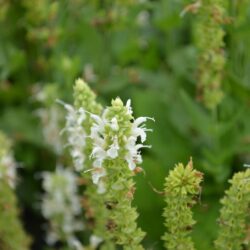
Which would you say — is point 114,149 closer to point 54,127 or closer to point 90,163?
point 90,163

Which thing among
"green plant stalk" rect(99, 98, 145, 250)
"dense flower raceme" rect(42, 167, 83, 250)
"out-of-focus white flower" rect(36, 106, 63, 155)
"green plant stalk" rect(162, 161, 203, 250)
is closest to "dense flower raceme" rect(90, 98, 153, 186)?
"green plant stalk" rect(99, 98, 145, 250)

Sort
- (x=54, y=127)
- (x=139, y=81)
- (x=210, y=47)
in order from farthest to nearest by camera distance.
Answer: (x=139, y=81)
(x=54, y=127)
(x=210, y=47)

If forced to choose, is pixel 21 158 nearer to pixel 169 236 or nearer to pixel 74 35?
pixel 74 35

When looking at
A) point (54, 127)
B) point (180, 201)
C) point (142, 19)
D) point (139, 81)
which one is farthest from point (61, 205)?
point (142, 19)

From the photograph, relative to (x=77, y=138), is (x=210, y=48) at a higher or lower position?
higher

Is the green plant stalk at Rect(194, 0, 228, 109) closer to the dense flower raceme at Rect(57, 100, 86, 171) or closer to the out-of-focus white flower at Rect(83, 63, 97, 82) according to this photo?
the dense flower raceme at Rect(57, 100, 86, 171)

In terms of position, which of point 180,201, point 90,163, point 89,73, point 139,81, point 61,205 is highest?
point 139,81

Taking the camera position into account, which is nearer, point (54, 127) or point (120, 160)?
point (120, 160)

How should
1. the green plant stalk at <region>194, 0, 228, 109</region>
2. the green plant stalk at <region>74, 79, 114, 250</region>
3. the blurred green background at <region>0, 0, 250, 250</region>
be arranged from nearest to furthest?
the green plant stalk at <region>74, 79, 114, 250</region>, the green plant stalk at <region>194, 0, 228, 109</region>, the blurred green background at <region>0, 0, 250, 250</region>
